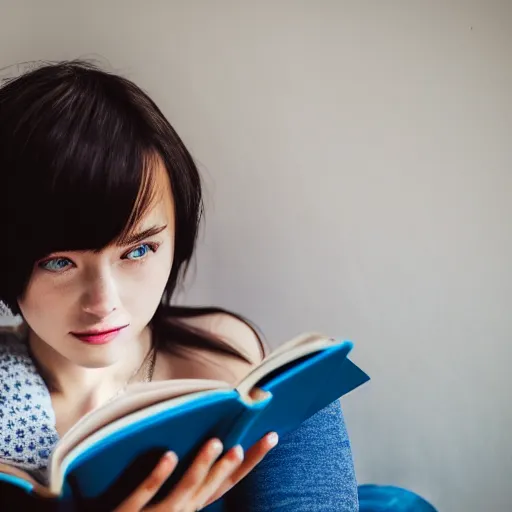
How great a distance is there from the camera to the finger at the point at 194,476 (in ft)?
2.09

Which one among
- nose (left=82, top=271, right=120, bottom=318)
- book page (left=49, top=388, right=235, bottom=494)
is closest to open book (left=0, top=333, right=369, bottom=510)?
book page (left=49, top=388, right=235, bottom=494)

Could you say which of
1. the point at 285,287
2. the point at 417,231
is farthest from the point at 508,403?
the point at 285,287

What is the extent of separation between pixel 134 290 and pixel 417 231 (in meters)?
0.54

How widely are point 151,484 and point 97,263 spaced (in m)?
0.28

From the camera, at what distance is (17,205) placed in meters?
0.70

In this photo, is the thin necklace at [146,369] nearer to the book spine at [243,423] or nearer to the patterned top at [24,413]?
the patterned top at [24,413]

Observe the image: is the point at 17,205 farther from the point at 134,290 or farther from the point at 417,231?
the point at 417,231

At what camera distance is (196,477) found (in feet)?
2.14

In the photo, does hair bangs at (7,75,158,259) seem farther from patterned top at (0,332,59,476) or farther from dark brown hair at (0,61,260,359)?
patterned top at (0,332,59,476)

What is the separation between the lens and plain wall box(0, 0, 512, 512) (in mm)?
965

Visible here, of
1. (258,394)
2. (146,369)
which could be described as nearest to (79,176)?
(258,394)

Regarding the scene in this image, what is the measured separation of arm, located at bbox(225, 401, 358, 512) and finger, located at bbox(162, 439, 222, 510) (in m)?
0.21

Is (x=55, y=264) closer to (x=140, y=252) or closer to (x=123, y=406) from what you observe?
(x=140, y=252)

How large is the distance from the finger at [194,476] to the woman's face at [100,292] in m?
0.22
